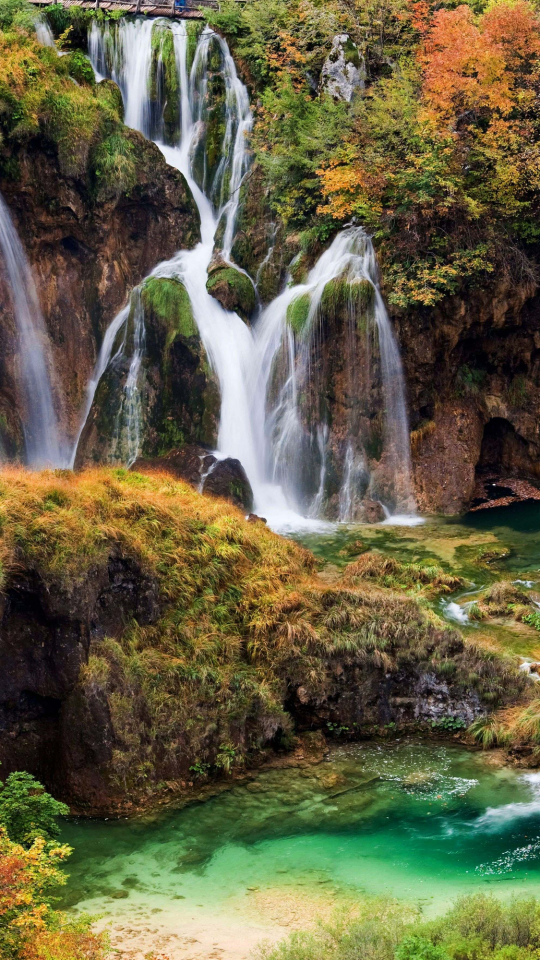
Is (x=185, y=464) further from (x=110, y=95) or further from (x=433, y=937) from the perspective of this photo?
(x=433, y=937)

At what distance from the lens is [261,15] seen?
2631cm

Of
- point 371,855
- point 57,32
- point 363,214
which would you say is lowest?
point 371,855

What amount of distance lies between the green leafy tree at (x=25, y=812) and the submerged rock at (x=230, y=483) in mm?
11154

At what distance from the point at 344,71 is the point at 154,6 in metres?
6.99

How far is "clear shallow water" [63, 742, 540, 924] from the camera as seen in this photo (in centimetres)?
865

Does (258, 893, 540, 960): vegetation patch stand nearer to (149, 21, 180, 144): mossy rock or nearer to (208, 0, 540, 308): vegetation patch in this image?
(208, 0, 540, 308): vegetation patch

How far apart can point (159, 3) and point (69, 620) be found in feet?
76.2

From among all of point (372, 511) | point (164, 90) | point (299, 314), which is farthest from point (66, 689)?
point (164, 90)

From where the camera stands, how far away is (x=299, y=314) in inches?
845

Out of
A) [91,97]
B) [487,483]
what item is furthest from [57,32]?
[487,483]

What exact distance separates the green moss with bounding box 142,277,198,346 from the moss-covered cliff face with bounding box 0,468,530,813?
8.70 meters

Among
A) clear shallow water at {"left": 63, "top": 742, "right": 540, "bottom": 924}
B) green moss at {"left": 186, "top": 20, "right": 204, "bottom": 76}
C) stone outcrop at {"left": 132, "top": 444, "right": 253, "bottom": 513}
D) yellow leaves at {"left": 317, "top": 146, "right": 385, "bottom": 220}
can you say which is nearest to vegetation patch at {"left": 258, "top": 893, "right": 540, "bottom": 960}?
clear shallow water at {"left": 63, "top": 742, "right": 540, "bottom": 924}

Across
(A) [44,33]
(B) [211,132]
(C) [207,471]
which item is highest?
(A) [44,33]

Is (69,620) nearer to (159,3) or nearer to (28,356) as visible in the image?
(28,356)
